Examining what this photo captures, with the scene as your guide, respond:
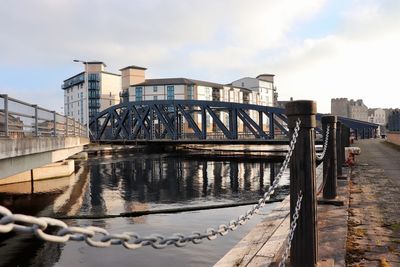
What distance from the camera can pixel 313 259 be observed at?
3.89 m

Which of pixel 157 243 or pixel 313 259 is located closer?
pixel 157 243

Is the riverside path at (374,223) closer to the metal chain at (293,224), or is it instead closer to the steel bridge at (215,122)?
the metal chain at (293,224)

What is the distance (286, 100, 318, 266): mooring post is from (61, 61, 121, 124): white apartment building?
10735cm

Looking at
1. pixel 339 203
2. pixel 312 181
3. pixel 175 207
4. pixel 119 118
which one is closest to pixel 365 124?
pixel 119 118

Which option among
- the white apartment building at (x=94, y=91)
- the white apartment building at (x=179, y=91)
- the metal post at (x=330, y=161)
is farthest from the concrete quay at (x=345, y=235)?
the white apartment building at (x=94, y=91)

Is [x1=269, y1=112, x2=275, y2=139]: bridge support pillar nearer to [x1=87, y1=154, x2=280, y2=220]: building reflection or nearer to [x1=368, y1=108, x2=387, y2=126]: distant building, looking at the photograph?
[x1=87, y1=154, x2=280, y2=220]: building reflection

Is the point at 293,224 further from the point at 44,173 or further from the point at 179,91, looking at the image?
the point at 179,91

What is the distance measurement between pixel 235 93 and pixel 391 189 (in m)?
107

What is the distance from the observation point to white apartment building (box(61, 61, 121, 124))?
110562 mm

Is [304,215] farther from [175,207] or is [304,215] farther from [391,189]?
[175,207]

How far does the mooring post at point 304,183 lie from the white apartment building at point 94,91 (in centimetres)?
10735

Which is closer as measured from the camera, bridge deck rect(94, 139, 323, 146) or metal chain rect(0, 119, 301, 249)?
metal chain rect(0, 119, 301, 249)

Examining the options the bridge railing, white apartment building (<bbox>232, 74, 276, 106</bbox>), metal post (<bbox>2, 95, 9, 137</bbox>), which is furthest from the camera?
white apartment building (<bbox>232, 74, 276, 106</bbox>)

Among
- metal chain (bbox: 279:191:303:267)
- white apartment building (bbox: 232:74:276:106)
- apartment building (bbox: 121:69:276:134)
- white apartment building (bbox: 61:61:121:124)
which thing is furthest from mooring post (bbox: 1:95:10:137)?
white apartment building (bbox: 232:74:276:106)
